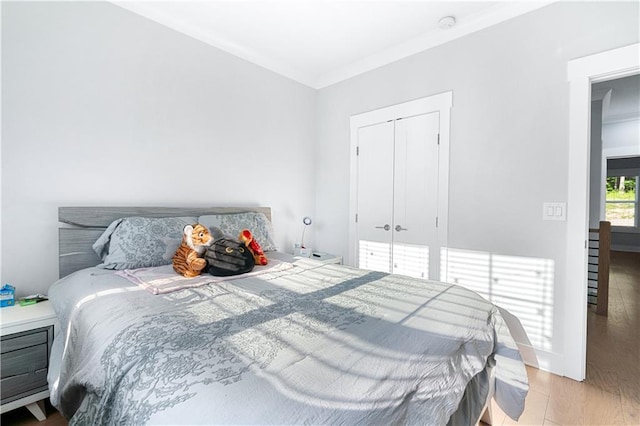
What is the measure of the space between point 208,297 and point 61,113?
5.59ft

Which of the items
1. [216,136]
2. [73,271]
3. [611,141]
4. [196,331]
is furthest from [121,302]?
→ [611,141]

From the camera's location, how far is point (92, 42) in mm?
2119

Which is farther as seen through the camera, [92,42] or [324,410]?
[92,42]

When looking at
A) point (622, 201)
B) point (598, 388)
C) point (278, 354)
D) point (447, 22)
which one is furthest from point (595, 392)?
point (622, 201)

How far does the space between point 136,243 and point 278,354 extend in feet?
5.08

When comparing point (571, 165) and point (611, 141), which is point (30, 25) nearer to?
point (571, 165)

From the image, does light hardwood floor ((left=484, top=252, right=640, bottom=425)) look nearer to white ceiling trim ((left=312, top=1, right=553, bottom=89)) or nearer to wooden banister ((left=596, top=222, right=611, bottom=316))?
wooden banister ((left=596, top=222, right=611, bottom=316))

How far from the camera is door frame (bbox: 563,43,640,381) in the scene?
79.4 inches

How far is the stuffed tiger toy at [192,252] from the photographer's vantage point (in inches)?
72.5

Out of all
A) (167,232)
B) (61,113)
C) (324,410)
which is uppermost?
(61,113)

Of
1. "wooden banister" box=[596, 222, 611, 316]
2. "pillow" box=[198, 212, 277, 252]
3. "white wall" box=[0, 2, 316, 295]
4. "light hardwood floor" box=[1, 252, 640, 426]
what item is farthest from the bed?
"wooden banister" box=[596, 222, 611, 316]

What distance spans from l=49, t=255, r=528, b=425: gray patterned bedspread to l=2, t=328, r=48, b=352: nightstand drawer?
124mm

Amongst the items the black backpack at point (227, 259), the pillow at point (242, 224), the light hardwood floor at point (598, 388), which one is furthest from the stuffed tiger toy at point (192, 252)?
the light hardwood floor at point (598, 388)

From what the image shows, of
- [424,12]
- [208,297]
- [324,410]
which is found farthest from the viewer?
[424,12]
